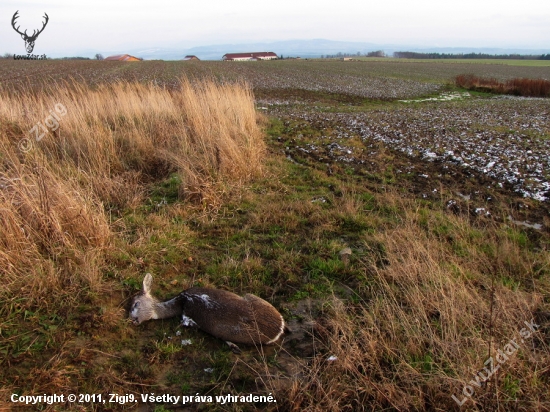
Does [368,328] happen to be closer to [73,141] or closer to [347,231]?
[347,231]

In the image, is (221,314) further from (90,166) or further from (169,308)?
(90,166)

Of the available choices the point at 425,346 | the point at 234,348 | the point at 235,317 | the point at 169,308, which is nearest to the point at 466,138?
the point at 425,346

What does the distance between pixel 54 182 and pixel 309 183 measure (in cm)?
446

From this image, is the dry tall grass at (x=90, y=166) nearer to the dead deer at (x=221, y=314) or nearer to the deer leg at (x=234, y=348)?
the dead deer at (x=221, y=314)

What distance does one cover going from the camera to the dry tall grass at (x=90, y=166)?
3.58m

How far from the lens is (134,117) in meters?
9.02

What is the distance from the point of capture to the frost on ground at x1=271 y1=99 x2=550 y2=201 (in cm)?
730

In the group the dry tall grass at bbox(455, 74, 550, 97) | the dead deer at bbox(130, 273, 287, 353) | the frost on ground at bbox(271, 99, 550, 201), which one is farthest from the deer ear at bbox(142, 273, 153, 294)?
the dry tall grass at bbox(455, 74, 550, 97)

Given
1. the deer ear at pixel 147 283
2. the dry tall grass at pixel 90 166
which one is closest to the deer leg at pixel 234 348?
the deer ear at pixel 147 283

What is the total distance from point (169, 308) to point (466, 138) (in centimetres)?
1014

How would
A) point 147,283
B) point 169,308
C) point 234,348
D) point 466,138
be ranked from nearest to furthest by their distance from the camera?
point 234,348 < point 169,308 < point 147,283 < point 466,138

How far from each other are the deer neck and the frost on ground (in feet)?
19.7

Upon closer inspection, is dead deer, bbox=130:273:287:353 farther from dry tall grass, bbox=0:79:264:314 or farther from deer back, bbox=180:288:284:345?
dry tall grass, bbox=0:79:264:314

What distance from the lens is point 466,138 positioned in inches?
401
